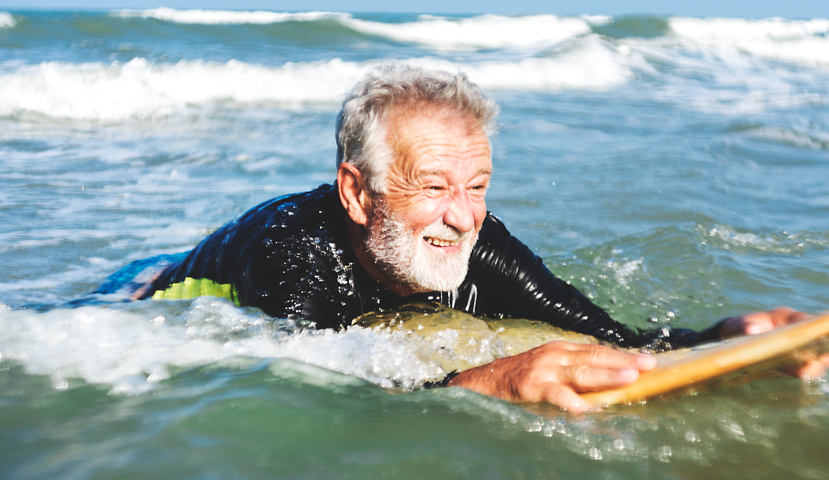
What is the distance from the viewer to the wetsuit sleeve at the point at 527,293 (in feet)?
11.2

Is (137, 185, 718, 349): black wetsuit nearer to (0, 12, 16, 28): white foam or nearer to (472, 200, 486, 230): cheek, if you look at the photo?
(472, 200, 486, 230): cheek

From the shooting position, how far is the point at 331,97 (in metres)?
13.8

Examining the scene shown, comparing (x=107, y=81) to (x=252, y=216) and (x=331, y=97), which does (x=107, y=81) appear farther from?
(x=252, y=216)

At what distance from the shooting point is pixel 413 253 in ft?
9.90

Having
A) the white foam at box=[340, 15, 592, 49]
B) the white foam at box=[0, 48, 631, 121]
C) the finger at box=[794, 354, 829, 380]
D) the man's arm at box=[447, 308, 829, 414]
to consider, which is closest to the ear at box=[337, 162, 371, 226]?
the man's arm at box=[447, 308, 829, 414]

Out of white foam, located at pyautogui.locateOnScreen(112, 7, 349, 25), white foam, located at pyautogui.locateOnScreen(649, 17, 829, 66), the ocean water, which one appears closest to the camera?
the ocean water

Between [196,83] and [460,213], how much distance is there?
12348 millimetres

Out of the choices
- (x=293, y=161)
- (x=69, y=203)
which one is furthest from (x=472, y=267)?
(x=293, y=161)

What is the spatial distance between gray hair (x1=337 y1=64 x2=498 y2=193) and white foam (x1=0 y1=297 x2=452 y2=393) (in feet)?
2.29

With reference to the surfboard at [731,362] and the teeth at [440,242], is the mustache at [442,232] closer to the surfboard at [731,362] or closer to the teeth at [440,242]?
the teeth at [440,242]

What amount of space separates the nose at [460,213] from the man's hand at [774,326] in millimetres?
1151

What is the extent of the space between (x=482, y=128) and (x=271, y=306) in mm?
1192

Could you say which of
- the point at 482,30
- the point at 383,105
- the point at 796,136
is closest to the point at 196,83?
the point at 796,136

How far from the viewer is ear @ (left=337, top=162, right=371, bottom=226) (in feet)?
9.99
